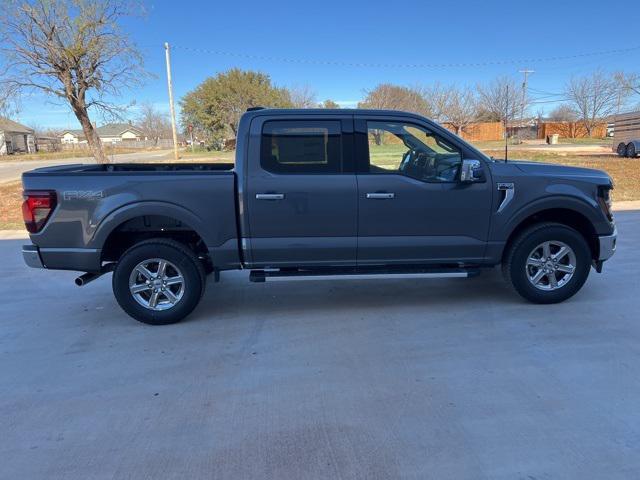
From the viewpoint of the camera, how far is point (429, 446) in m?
2.79

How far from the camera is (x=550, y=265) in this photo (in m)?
4.91

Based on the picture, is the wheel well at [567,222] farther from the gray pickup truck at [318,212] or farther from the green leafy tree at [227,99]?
the green leafy tree at [227,99]

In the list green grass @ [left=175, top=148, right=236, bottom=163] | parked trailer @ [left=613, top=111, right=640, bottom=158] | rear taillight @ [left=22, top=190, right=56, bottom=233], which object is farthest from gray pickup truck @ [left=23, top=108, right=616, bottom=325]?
parked trailer @ [left=613, top=111, right=640, bottom=158]

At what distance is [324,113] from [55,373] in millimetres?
3137

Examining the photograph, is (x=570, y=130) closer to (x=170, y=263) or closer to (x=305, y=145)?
(x=305, y=145)

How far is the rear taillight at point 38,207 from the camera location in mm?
4402

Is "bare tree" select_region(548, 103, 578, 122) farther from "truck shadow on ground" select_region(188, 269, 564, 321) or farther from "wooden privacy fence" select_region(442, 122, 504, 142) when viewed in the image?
"truck shadow on ground" select_region(188, 269, 564, 321)

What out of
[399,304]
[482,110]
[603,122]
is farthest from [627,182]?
[603,122]

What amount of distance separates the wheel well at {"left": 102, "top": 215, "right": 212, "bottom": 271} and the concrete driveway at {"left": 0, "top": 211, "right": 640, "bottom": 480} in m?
0.63

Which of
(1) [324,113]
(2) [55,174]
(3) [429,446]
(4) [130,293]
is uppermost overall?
(1) [324,113]

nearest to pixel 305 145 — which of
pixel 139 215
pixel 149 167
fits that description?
pixel 139 215

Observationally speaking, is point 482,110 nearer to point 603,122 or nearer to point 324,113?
point 603,122

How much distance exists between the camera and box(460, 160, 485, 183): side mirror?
4543 millimetres

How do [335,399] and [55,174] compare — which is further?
[55,174]
